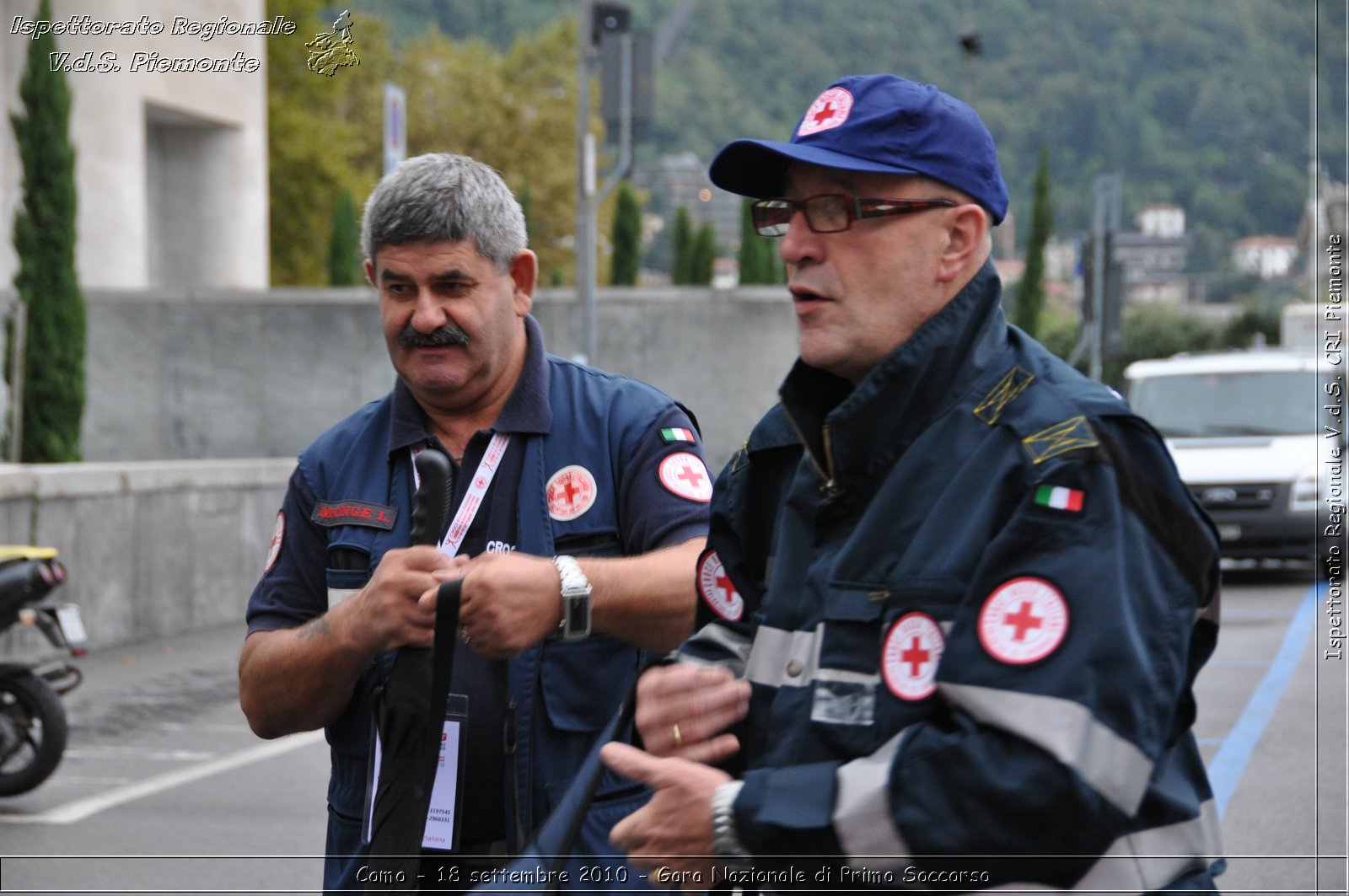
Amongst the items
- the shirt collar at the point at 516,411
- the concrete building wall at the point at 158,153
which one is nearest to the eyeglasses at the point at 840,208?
the shirt collar at the point at 516,411

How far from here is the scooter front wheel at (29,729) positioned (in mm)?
7367

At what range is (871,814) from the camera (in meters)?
1.85

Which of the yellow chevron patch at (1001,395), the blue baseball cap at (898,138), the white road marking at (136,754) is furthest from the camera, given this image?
the white road marking at (136,754)

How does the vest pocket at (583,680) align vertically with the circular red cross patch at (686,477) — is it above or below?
below

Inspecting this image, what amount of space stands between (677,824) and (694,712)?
0.52 feet

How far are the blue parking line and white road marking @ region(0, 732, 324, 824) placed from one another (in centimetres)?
420

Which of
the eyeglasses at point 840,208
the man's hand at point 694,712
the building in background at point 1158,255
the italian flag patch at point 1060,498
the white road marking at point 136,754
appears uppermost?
the building in background at point 1158,255

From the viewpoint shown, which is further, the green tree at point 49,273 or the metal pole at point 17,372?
the green tree at point 49,273

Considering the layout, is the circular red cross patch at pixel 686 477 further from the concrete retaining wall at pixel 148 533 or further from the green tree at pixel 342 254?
the green tree at pixel 342 254

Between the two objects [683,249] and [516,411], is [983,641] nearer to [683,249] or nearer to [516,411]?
[516,411]

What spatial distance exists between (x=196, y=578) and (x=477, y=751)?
33.2ft

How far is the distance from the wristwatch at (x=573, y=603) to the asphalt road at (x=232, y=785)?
8.10 feet

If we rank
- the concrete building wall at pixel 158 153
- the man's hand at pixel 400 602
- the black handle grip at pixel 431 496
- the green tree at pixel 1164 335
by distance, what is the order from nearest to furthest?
the black handle grip at pixel 431 496
the man's hand at pixel 400 602
the concrete building wall at pixel 158 153
the green tree at pixel 1164 335

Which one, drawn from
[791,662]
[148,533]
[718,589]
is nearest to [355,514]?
[718,589]
